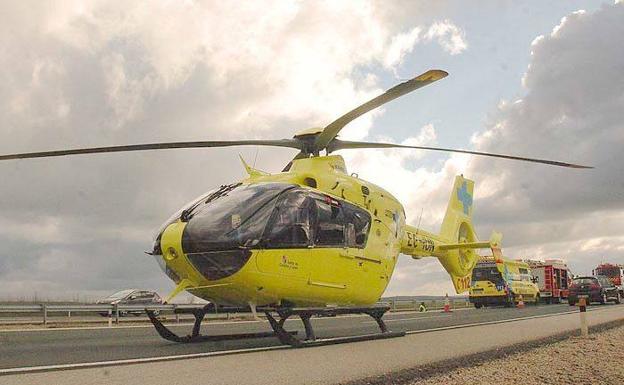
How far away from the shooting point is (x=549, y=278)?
1650 inches

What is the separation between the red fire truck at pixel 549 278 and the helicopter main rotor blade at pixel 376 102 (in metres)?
31.8

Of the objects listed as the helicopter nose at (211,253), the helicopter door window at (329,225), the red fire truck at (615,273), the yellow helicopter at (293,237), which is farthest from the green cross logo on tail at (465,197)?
the red fire truck at (615,273)

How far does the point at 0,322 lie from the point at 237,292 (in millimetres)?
14815

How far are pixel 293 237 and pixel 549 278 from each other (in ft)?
118

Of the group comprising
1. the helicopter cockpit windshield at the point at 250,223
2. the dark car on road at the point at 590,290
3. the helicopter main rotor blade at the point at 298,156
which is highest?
the helicopter main rotor blade at the point at 298,156

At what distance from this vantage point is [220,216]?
1012cm

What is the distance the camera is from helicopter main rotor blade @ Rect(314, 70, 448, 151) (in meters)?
9.26

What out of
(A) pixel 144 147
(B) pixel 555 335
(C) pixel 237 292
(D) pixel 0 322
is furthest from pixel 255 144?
(D) pixel 0 322

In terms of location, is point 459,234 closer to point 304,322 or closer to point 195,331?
point 304,322

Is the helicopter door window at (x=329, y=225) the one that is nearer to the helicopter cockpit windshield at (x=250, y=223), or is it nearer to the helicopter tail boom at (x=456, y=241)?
the helicopter cockpit windshield at (x=250, y=223)

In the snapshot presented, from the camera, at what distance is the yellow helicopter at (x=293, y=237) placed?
1004 cm

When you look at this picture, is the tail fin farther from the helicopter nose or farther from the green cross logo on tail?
the helicopter nose

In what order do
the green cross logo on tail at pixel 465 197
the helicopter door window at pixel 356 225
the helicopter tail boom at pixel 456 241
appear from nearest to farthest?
1. the helicopter door window at pixel 356 225
2. the helicopter tail boom at pixel 456 241
3. the green cross logo on tail at pixel 465 197

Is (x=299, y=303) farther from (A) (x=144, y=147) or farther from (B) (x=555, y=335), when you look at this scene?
(B) (x=555, y=335)
